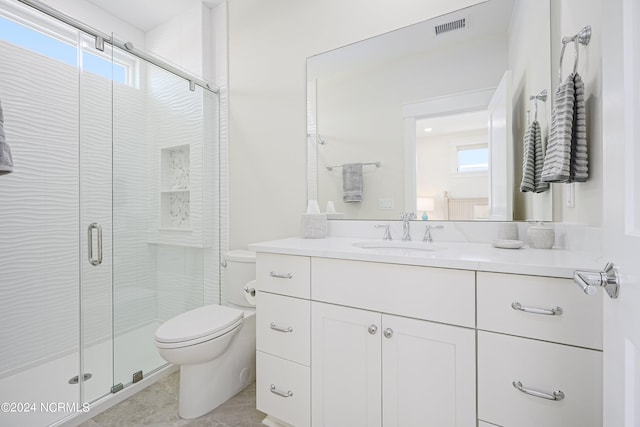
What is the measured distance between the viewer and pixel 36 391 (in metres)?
1.64

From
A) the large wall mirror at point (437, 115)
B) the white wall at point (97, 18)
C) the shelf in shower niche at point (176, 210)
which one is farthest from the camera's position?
the shelf in shower niche at point (176, 210)

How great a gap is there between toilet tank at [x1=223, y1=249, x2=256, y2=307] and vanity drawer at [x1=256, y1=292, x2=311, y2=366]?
20.2 inches

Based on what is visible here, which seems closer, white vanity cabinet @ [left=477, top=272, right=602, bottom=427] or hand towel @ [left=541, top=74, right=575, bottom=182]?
white vanity cabinet @ [left=477, top=272, right=602, bottom=427]

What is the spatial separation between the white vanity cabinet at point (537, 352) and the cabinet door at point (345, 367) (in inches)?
14.3

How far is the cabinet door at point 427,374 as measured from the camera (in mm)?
932

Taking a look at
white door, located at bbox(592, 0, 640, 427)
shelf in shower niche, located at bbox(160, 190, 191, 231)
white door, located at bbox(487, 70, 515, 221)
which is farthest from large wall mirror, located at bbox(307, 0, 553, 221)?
shelf in shower niche, located at bbox(160, 190, 191, 231)

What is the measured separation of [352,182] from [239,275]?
3.16ft

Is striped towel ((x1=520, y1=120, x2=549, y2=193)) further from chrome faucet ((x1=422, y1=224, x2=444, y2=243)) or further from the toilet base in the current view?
the toilet base

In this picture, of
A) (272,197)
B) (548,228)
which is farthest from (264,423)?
(548,228)

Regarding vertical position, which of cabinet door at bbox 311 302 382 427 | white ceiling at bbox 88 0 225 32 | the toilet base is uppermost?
white ceiling at bbox 88 0 225 32

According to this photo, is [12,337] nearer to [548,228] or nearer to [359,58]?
[359,58]

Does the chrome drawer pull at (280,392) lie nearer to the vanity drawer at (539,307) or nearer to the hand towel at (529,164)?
the vanity drawer at (539,307)

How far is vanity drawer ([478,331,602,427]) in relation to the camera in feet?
2.54

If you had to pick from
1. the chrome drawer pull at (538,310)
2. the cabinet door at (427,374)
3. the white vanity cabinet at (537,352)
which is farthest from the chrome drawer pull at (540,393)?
the chrome drawer pull at (538,310)
